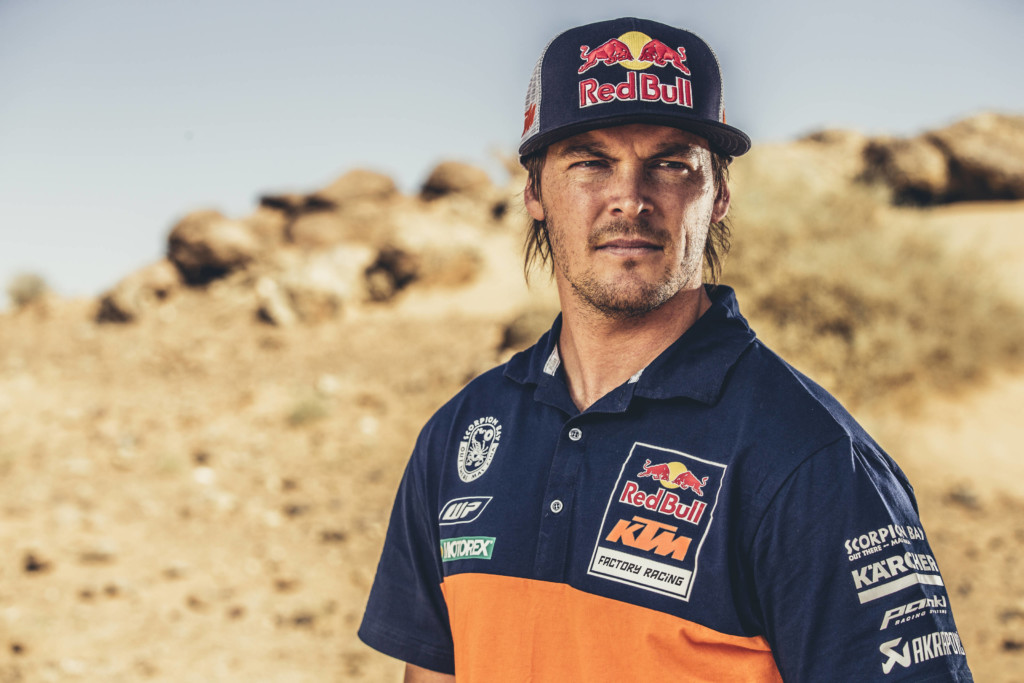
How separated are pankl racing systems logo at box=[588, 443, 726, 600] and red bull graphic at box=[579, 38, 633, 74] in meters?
0.82

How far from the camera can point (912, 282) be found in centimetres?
1067

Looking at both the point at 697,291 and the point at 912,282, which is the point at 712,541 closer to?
the point at 697,291

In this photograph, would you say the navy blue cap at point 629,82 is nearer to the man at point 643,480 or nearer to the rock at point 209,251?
the man at point 643,480

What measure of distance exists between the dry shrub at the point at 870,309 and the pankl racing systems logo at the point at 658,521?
828 cm

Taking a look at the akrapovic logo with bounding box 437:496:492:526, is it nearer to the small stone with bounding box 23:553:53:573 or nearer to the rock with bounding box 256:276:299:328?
the small stone with bounding box 23:553:53:573

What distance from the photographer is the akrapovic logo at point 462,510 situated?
1646 mm

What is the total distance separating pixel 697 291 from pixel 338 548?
5399 millimetres

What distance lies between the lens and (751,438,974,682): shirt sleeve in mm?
1160

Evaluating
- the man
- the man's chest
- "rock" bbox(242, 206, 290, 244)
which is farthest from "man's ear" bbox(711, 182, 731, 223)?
"rock" bbox(242, 206, 290, 244)

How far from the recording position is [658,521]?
1.38 m

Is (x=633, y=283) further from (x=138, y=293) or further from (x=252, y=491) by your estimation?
(x=138, y=293)

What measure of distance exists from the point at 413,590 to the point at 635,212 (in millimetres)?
1046

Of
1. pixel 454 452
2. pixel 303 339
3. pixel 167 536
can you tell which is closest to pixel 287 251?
pixel 303 339

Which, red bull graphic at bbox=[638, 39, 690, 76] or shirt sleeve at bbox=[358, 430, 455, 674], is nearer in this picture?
red bull graphic at bbox=[638, 39, 690, 76]
